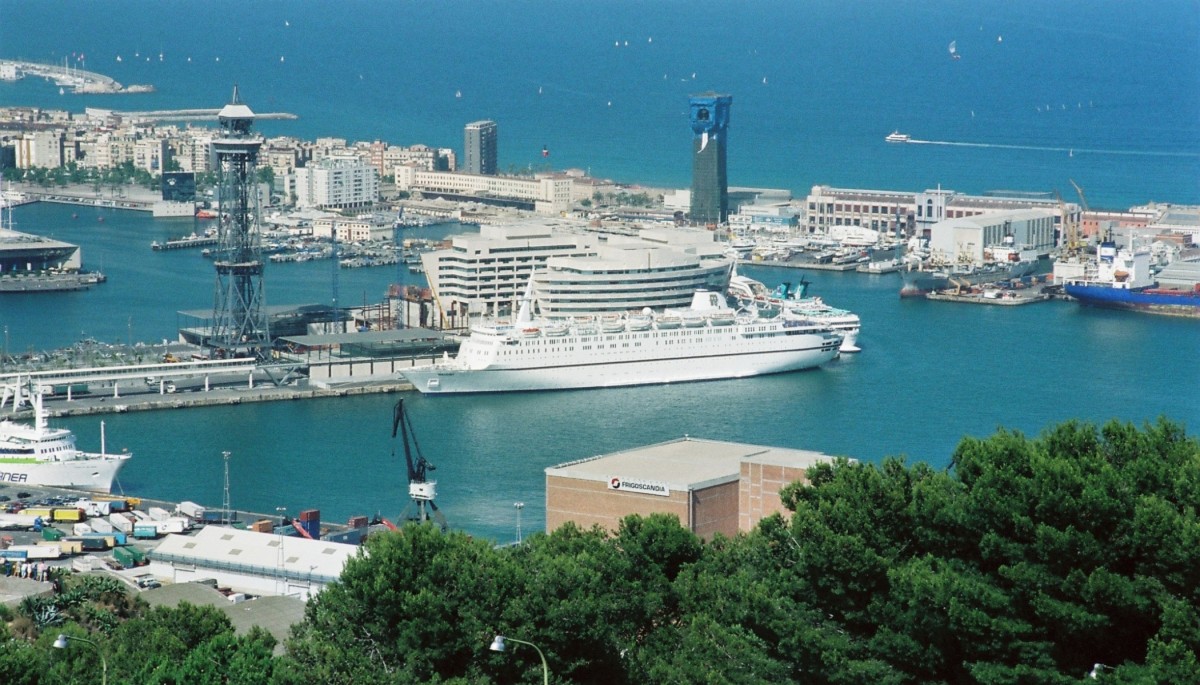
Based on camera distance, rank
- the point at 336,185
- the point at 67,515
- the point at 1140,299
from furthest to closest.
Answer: the point at 336,185 < the point at 1140,299 < the point at 67,515

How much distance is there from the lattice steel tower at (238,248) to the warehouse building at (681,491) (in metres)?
8.28

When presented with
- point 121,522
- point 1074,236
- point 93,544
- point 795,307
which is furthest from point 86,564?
point 1074,236

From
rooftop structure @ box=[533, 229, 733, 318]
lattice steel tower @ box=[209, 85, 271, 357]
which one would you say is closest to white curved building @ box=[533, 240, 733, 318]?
rooftop structure @ box=[533, 229, 733, 318]

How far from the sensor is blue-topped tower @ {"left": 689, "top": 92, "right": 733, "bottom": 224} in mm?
25594

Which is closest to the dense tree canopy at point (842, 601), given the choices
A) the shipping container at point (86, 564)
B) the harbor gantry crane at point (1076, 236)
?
the shipping container at point (86, 564)

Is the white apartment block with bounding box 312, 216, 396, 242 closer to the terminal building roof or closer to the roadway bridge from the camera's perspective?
the roadway bridge

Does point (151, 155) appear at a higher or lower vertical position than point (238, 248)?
higher

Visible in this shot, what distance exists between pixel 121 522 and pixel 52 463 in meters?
1.87

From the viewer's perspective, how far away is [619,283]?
17734mm

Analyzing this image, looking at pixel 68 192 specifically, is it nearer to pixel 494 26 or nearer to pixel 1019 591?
pixel 1019 591

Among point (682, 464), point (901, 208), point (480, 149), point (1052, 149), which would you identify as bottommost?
point (682, 464)

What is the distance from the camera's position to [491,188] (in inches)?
1134

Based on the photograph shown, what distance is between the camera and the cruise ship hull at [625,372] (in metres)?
15.4

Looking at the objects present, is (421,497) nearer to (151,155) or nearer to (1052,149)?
(151,155)
